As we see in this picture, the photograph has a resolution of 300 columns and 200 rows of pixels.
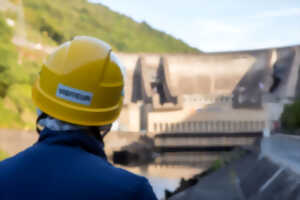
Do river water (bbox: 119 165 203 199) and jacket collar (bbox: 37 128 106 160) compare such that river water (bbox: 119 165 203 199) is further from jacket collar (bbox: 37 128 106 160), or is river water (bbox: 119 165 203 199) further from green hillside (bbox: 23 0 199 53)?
green hillside (bbox: 23 0 199 53)

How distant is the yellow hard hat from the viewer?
1222 mm

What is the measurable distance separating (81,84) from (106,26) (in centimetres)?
6310

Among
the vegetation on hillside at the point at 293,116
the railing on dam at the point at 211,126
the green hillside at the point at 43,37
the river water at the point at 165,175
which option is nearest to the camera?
the river water at the point at 165,175

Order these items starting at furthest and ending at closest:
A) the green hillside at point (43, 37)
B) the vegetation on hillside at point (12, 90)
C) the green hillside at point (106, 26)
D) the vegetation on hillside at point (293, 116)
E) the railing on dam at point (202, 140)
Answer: the green hillside at point (106, 26) < the railing on dam at point (202, 140) < the green hillside at point (43, 37) < the vegetation on hillside at point (12, 90) < the vegetation on hillside at point (293, 116)

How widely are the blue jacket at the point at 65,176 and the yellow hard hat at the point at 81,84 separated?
91mm

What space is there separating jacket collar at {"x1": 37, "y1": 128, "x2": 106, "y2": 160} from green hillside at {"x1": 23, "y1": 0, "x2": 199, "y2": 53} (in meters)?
45.7

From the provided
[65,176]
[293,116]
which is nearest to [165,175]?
[293,116]

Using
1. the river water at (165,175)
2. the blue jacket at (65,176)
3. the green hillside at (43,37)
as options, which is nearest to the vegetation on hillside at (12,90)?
the green hillside at (43,37)

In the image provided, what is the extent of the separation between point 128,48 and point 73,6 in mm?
11211

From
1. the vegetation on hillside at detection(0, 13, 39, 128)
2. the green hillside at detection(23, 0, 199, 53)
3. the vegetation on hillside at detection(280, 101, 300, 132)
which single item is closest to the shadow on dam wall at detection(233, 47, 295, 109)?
the vegetation on hillside at detection(280, 101, 300, 132)

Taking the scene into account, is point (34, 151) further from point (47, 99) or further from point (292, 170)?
point (292, 170)

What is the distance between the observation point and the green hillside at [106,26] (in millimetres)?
51906

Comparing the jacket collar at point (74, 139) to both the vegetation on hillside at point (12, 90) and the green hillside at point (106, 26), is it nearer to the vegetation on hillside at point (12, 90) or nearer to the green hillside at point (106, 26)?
the vegetation on hillside at point (12, 90)

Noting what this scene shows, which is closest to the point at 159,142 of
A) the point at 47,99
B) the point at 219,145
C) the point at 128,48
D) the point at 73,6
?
the point at 219,145
